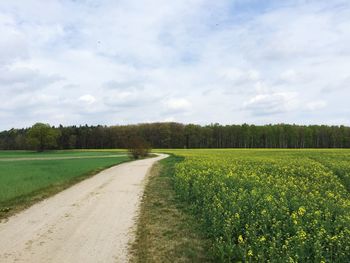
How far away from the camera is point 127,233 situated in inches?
439

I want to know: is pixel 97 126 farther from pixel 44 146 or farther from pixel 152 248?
pixel 152 248

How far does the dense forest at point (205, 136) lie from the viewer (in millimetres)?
142125

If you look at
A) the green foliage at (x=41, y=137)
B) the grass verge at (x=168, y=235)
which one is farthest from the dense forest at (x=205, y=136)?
the grass verge at (x=168, y=235)

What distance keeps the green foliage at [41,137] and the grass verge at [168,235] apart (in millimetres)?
113105

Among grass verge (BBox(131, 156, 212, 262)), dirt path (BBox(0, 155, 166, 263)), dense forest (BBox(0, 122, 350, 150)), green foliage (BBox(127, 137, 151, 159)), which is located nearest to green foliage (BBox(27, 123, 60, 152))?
dense forest (BBox(0, 122, 350, 150))

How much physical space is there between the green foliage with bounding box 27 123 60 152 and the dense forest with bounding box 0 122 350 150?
14720 millimetres

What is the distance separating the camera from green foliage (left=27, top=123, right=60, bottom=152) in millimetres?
122750

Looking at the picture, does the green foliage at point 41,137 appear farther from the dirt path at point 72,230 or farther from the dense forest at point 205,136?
the dirt path at point 72,230

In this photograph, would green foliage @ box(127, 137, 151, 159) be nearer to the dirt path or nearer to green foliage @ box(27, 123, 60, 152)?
the dirt path

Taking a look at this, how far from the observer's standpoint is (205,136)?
150 meters

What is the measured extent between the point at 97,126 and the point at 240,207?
151 metres

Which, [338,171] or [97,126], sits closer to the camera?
[338,171]

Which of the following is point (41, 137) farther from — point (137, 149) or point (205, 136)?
point (137, 149)

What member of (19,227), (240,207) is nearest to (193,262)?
(240,207)
